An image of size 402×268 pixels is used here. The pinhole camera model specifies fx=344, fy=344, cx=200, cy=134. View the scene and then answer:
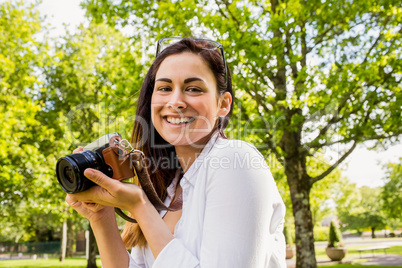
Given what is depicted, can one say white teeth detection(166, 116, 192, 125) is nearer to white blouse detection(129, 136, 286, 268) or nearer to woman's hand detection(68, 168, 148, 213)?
white blouse detection(129, 136, 286, 268)

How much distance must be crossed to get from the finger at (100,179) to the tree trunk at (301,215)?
25.6 ft

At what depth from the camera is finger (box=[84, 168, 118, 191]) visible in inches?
55.4

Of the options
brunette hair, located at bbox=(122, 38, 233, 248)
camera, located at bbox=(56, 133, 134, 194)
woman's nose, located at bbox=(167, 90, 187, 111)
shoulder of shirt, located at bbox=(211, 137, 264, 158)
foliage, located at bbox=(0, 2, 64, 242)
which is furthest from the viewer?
foliage, located at bbox=(0, 2, 64, 242)

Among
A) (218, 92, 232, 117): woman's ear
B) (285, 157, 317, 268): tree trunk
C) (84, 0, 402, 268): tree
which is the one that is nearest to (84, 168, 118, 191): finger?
(218, 92, 232, 117): woman's ear

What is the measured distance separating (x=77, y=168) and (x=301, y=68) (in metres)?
6.08

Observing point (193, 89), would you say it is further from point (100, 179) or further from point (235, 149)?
point (100, 179)

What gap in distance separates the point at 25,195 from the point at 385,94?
1288 centimetres

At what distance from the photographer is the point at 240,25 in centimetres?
671

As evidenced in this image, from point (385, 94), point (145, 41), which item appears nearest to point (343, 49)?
point (385, 94)

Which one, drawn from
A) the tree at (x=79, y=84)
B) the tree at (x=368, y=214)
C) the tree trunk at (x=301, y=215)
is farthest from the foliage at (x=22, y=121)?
the tree at (x=368, y=214)

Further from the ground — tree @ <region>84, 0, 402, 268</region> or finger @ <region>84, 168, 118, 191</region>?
tree @ <region>84, 0, 402, 268</region>

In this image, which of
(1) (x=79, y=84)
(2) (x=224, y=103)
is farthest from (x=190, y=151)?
(1) (x=79, y=84)

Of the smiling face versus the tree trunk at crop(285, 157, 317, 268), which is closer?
the smiling face

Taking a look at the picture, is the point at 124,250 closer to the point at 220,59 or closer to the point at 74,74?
the point at 220,59
